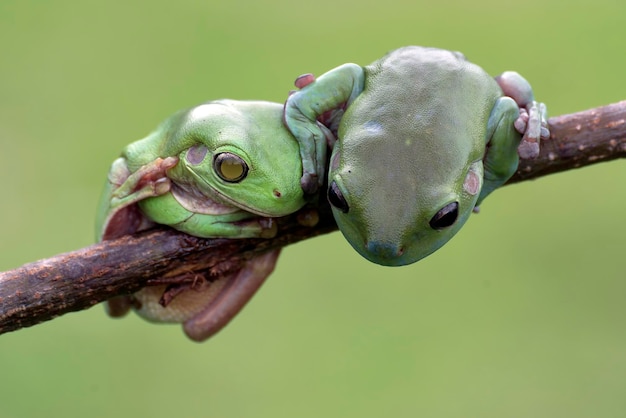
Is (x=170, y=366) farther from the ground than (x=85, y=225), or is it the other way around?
(x=85, y=225)

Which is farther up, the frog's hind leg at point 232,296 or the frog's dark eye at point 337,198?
the frog's dark eye at point 337,198

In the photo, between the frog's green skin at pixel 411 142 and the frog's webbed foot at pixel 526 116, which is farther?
the frog's webbed foot at pixel 526 116

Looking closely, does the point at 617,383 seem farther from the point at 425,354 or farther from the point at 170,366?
the point at 170,366

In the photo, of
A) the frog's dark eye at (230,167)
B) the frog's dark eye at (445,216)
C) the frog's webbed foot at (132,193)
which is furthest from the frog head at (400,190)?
the frog's webbed foot at (132,193)

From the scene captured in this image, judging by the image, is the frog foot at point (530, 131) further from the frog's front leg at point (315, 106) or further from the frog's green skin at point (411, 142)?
the frog's front leg at point (315, 106)

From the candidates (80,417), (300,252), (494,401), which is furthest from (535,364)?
(80,417)

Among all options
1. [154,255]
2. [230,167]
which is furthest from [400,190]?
[154,255]

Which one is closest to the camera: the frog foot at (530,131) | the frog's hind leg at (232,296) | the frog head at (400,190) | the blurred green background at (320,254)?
the frog head at (400,190)
